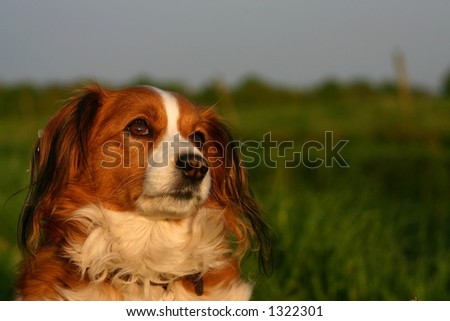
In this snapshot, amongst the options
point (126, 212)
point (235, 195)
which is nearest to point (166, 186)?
point (126, 212)

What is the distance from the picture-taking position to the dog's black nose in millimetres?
3432

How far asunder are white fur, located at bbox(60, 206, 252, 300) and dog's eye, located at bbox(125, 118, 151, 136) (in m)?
0.41

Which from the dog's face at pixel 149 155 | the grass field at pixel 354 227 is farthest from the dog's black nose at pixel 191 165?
the grass field at pixel 354 227

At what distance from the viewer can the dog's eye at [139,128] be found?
3.66m

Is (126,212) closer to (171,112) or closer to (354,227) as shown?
(171,112)

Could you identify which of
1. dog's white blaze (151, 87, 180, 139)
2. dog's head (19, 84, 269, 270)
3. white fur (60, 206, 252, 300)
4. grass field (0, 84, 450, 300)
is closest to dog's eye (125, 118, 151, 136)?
dog's head (19, 84, 269, 270)

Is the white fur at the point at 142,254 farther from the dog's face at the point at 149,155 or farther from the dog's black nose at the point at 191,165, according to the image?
the dog's black nose at the point at 191,165

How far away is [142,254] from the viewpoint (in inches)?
141

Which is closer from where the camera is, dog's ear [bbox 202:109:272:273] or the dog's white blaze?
the dog's white blaze

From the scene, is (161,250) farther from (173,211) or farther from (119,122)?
(119,122)

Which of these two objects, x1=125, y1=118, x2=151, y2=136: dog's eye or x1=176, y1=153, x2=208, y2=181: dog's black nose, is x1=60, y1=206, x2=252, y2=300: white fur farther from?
x1=125, y1=118, x2=151, y2=136: dog's eye

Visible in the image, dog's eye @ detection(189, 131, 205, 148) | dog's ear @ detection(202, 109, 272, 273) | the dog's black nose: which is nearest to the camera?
the dog's black nose

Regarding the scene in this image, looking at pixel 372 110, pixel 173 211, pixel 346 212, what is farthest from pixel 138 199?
pixel 372 110
